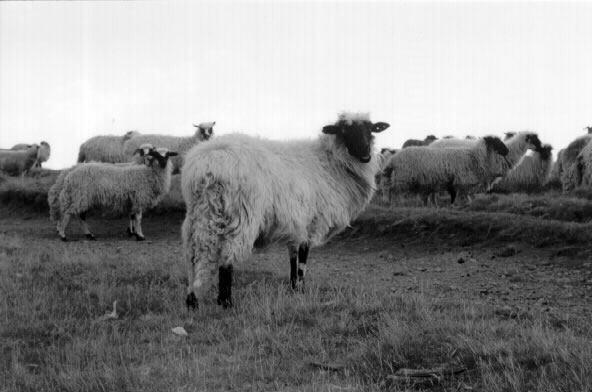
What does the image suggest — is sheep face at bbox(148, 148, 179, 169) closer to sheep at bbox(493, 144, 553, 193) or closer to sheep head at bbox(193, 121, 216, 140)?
sheep head at bbox(193, 121, 216, 140)

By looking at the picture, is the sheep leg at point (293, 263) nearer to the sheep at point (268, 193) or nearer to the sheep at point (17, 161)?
the sheep at point (268, 193)

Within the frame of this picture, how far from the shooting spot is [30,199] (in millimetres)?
19719

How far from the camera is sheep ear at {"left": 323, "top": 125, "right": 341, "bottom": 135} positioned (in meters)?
8.34

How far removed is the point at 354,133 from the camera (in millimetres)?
8320

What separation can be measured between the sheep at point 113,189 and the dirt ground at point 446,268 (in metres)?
0.70

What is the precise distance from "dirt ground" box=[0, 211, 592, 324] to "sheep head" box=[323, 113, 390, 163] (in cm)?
169

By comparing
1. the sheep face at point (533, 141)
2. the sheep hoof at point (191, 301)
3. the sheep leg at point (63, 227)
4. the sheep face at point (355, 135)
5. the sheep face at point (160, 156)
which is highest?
the sheep face at point (355, 135)

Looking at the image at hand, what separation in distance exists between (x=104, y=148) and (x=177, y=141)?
10.5 feet

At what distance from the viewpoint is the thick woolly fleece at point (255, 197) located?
6508 millimetres

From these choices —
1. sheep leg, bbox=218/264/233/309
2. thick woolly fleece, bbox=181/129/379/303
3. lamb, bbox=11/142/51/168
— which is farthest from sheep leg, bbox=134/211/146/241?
lamb, bbox=11/142/51/168

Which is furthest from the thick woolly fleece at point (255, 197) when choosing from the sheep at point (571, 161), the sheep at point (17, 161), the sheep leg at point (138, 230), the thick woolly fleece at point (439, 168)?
the sheep at point (17, 161)

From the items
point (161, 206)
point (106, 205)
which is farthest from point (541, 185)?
point (106, 205)

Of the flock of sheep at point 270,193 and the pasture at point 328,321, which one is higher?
the flock of sheep at point 270,193

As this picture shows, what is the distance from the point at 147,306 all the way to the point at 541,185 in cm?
1592
